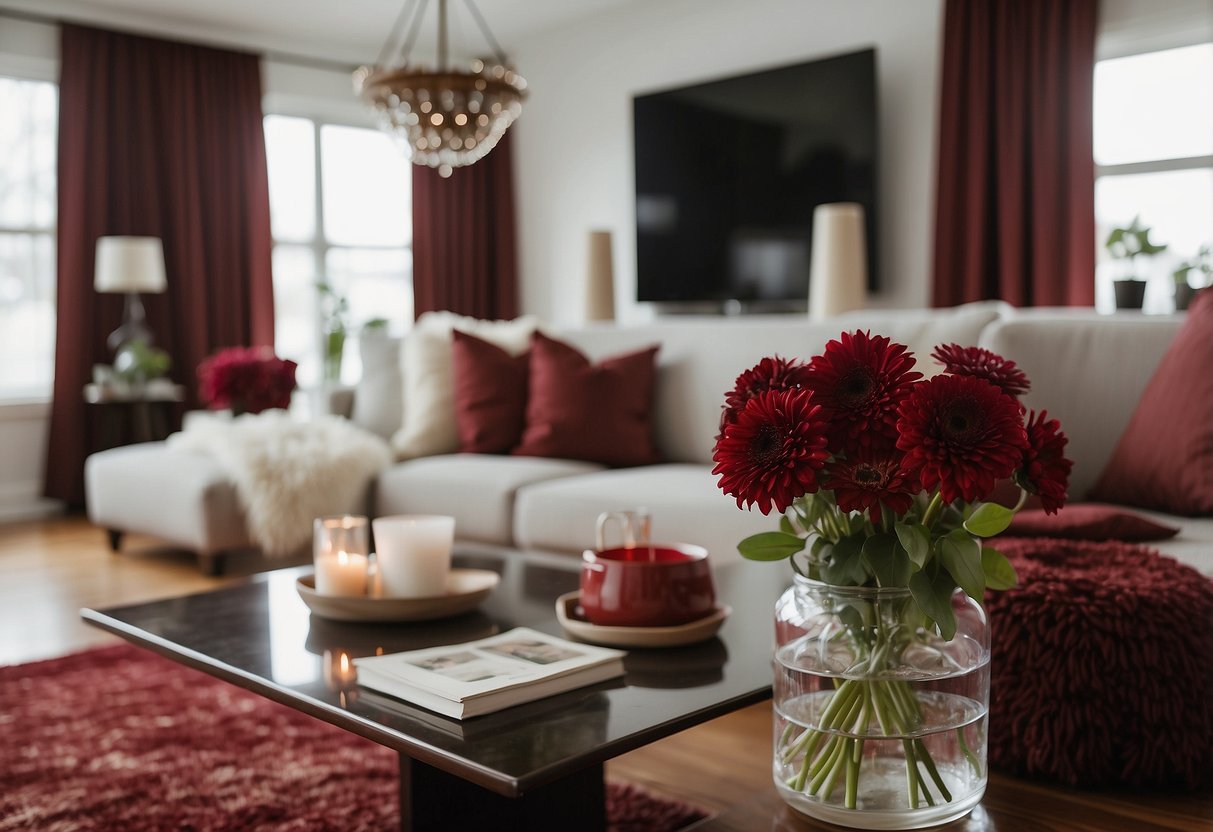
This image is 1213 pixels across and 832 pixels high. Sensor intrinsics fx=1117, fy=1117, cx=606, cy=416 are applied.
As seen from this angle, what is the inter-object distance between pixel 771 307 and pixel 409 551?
4.09m

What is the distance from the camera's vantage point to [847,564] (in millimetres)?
952

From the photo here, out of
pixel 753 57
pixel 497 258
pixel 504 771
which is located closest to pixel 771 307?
pixel 753 57

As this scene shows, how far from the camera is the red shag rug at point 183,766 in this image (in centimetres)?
175

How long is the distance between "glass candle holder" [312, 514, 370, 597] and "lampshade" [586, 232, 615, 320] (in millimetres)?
3710

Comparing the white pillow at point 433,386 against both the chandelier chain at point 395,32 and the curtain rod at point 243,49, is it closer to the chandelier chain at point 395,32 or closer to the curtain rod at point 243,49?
the chandelier chain at point 395,32

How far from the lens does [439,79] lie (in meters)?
3.04

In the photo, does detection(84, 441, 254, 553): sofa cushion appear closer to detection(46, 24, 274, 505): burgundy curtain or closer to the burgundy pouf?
detection(46, 24, 274, 505): burgundy curtain

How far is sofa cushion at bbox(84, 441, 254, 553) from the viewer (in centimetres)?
365

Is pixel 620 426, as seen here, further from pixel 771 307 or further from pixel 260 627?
pixel 771 307

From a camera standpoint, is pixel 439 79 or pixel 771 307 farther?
pixel 771 307

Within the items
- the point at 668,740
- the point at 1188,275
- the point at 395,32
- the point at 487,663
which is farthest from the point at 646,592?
the point at 395,32

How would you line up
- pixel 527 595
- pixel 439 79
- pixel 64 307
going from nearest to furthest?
pixel 527 595 < pixel 439 79 < pixel 64 307

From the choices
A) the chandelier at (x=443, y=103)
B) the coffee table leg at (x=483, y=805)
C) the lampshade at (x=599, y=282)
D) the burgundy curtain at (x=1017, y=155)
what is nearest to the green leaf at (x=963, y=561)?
the coffee table leg at (x=483, y=805)

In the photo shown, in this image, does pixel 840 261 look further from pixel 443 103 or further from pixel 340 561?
pixel 340 561
